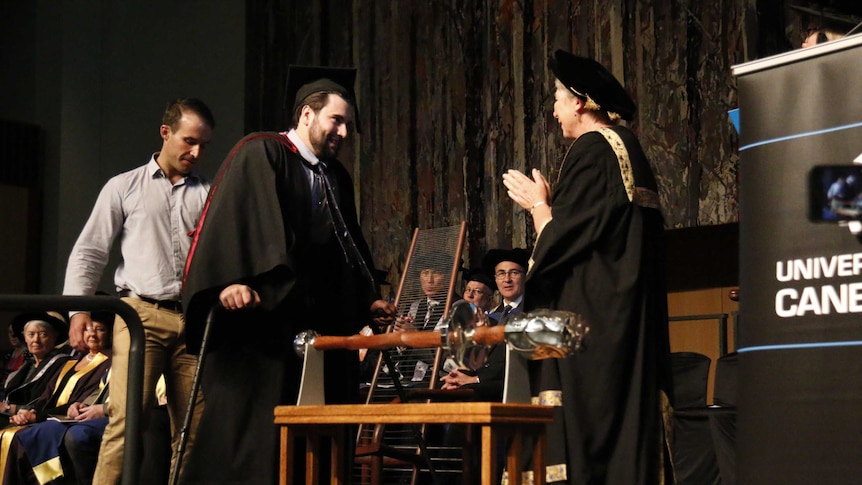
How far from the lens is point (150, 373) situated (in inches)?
156

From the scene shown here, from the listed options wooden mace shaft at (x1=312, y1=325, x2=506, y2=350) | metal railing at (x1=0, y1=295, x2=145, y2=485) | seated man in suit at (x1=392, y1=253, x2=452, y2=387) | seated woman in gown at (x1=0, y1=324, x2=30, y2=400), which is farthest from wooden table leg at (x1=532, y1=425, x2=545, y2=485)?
seated woman in gown at (x1=0, y1=324, x2=30, y2=400)

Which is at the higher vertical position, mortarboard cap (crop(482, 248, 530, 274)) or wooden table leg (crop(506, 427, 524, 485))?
mortarboard cap (crop(482, 248, 530, 274))

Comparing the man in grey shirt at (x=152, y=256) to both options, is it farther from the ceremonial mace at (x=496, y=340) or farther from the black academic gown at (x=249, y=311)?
the ceremonial mace at (x=496, y=340)

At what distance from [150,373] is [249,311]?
0.64 meters

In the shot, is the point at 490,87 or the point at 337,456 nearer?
the point at 337,456

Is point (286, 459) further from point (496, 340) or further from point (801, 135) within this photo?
point (801, 135)

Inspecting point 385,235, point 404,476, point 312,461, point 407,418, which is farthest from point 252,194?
point 385,235

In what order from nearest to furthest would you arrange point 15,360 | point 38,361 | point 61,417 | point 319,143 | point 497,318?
1. point 319,143
2. point 61,417
3. point 497,318
4. point 38,361
5. point 15,360

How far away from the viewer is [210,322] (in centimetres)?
342

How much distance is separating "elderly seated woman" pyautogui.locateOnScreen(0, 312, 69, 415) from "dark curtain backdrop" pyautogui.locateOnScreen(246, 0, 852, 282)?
2624mm

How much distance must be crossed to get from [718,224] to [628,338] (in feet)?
11.4

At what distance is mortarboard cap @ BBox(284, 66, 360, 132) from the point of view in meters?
3.89

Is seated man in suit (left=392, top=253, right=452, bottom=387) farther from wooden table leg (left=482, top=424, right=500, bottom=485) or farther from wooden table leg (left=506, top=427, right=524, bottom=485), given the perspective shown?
wooden table leg (left=482, top=424, right=500, bottom=485)

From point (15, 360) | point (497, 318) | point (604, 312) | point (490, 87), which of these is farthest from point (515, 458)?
point (15, 360)
